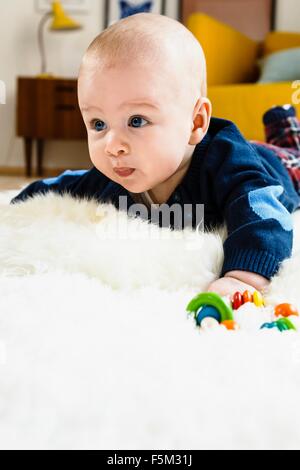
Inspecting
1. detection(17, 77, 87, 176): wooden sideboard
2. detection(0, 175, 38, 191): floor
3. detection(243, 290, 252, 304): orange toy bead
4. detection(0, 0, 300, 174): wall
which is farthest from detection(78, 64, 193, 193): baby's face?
detection(0, 0, 300, 174): wall

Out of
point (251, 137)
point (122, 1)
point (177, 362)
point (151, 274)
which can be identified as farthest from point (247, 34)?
point (177, 362)

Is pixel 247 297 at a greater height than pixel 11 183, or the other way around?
pixel 11 183

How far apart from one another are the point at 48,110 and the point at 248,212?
2.86m

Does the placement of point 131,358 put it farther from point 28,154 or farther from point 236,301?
point 28,154

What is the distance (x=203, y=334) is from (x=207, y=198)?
397 mm

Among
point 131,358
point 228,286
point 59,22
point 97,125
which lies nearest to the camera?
point 131,358

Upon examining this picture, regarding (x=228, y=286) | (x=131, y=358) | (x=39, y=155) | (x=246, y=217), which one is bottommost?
(x=131, y=358)

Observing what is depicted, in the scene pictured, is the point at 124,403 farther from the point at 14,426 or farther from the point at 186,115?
the point at 186,115

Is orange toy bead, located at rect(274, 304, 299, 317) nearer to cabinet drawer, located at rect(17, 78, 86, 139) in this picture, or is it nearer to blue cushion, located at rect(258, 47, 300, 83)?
blue cushion, located at rect(258, 47, 300, 83)

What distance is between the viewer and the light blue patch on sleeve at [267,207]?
72 centimetres

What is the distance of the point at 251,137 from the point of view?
7.52 feet

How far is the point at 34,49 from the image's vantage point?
3.70 metres

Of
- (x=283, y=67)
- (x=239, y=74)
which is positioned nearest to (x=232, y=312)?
(x=283, y=67)

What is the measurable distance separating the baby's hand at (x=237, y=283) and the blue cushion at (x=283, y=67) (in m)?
2.18
